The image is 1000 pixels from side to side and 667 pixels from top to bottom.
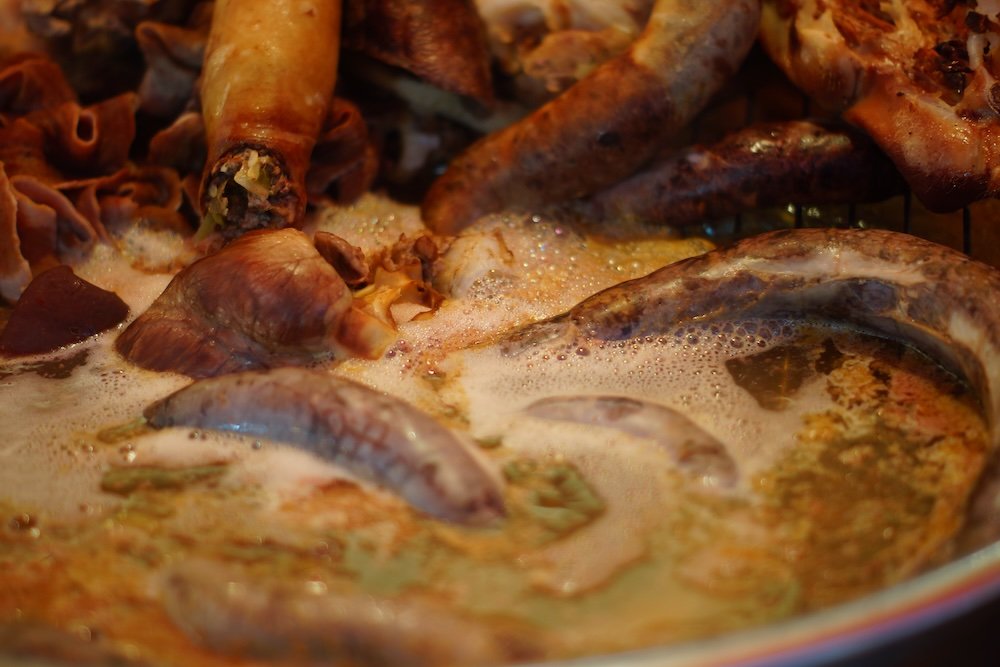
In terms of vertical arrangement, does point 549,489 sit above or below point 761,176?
below

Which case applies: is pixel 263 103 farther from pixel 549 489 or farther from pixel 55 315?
pixel 549 489

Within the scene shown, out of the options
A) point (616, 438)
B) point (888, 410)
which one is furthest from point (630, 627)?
point (888, 410)

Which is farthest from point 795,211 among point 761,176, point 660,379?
point 660,379

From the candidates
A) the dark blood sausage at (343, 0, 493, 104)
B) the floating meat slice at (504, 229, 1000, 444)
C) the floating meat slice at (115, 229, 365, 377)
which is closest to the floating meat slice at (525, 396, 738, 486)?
the floating meat slice at (504, 229, 1000, 444)

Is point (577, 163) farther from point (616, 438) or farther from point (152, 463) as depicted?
point (152, 463)

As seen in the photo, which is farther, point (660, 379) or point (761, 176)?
point (761, 176)

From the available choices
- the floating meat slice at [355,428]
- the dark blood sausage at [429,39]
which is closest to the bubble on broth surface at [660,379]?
the floating meat slice at [355,428]

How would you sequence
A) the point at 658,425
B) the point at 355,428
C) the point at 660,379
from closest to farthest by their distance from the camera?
the point at 355,428
the point at 658,425
the point at 660,379
